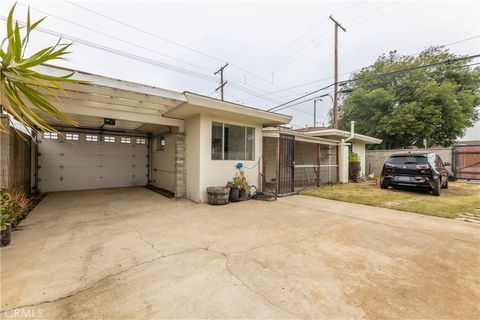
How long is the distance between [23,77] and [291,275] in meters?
2.91

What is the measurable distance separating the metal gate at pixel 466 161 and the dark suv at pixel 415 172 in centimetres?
544

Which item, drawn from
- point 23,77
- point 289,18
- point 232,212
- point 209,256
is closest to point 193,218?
point 232,212

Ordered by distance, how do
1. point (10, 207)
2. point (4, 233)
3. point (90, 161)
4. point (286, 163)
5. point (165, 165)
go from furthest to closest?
point (90, 161) < point (165, 165) < point (286, 163) < point (10, 207) < point (4, 233)

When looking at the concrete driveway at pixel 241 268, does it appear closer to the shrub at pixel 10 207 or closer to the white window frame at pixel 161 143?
the shrub at pixel 10 207

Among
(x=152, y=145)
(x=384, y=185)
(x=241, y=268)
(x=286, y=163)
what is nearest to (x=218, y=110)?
(x=286, y=163)

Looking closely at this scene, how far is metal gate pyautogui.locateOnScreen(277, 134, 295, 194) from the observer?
6.92 m

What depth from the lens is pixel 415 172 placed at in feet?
21.9

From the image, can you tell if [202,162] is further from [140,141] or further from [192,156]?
[140,141]

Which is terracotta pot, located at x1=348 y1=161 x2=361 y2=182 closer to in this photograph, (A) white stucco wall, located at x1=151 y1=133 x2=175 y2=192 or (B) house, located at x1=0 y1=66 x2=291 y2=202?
(B) house, located at x1=0 y1=66 x2=291 y2=202

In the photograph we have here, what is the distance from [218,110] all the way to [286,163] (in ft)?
10.9

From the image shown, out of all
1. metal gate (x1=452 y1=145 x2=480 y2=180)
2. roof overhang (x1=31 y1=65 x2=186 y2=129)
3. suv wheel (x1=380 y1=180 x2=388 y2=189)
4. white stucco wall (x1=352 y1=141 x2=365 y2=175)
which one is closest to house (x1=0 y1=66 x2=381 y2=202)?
roof overhang (x1=31 y1=65 x2=186 y2=129)

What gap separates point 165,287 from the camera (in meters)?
1.86

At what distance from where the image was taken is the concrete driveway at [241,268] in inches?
63.5

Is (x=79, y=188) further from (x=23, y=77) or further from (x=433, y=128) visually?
(x=433, y=128)
